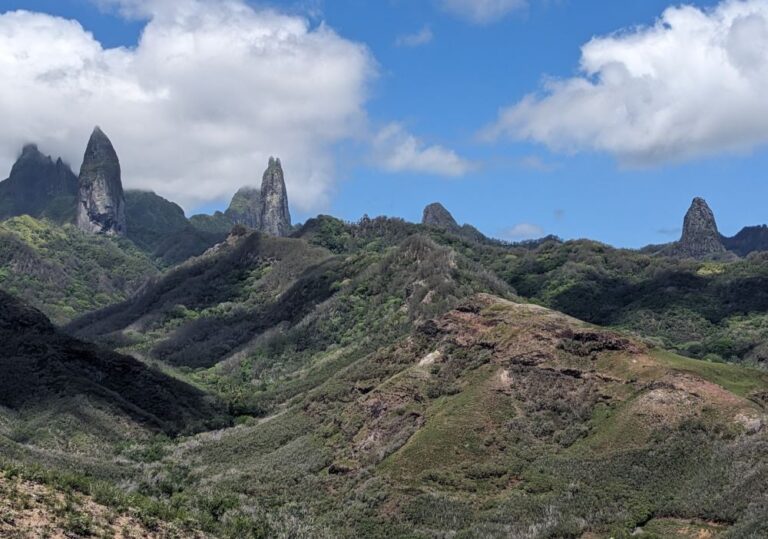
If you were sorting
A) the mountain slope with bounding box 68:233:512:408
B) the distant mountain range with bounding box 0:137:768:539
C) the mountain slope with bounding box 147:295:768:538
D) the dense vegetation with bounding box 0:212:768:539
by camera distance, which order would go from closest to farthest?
the distant mountain range with bounding box 0:137:768:539 < the dense vegetation with bounding box 0:212:768:539 < the mountain slope with bounding box 147:295:768:538 < the mountain slope with bounding box 68:233:512:408

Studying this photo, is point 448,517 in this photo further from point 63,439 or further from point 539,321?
point 63,439

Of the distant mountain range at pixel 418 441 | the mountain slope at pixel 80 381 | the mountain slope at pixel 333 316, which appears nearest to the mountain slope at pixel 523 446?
the distant mountain range at pixel 418 441

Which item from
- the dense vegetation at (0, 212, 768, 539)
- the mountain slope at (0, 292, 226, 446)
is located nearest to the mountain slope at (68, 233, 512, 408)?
the dense vegetation at (0, 212, 768, 539)

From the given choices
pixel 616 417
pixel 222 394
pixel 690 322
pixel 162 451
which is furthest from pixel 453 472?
pixel 690 322

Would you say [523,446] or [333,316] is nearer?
[523,446]

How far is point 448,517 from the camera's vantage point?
55219 mm

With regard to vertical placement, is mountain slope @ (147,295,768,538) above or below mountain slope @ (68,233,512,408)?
below

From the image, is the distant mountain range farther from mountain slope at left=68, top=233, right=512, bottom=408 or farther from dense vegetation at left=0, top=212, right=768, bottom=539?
mountain slope at left=68, top=233, right=512, bottom=408

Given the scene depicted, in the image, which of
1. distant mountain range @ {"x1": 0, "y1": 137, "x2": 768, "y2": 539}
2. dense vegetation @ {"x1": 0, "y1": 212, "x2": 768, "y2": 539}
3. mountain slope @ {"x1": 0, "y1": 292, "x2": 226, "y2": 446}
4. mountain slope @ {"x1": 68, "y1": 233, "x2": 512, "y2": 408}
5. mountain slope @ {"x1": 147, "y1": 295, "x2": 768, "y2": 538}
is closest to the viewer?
distant mountain range @ {"x1": 0, "y1": 137, "x2": 768, "y2": 539}

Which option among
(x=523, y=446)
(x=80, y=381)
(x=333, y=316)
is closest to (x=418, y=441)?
(x=523, y=446)

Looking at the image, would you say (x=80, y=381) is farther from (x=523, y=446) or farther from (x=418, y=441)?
(x=523, y=446)

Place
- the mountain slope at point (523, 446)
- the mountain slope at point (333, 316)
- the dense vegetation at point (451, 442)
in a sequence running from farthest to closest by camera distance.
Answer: the mountain slope at point (333, 316), the mountain slope at point (523, 446), the dense vegetation at point (451, 442)

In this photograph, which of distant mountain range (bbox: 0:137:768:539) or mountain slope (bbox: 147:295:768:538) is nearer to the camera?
distant mountain range (bbox: 0:137:768:539)

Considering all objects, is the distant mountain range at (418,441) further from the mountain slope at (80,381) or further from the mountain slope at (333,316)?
the mountain slope at (333,316)
